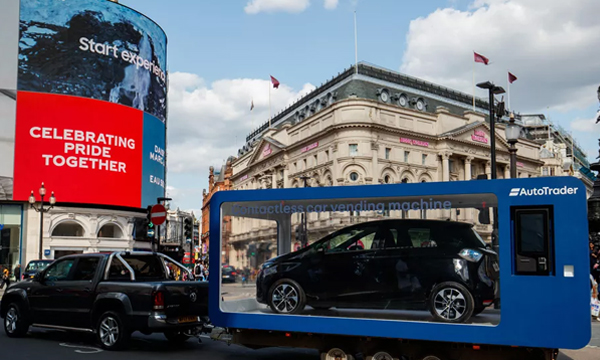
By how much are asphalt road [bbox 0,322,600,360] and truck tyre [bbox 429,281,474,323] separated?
3503 mm

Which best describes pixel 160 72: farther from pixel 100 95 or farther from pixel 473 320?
pixel 473 320

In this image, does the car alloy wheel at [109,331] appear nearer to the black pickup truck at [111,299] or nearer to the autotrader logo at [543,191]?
the black pickup truck at [111,299]

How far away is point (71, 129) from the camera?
52.7 metres

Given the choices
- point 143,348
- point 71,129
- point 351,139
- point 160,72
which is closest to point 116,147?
point 71,129

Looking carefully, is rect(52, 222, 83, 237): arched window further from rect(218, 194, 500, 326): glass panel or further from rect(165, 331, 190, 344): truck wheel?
rect(218, 194, 500, 326): glass panel

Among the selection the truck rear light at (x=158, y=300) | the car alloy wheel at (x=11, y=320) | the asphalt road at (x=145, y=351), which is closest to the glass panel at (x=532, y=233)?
the asphalt road at (x=145, y=351)

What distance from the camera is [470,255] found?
26.9 ft

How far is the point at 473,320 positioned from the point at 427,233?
1.28 meters

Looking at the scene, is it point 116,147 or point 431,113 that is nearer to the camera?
point 116,147

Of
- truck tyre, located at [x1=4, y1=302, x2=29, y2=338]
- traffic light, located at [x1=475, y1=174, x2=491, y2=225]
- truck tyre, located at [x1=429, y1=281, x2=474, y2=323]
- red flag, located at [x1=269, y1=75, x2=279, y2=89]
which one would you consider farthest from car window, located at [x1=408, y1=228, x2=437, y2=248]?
red flag, located at [x1=269, y1=75, x2=279, y2=89]

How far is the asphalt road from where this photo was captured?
10.9 metres

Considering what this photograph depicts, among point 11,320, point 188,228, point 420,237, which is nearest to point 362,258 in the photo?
point 420,237

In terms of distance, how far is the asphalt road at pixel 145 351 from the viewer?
10914 mm

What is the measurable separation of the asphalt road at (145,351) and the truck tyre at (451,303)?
350 centimetres
